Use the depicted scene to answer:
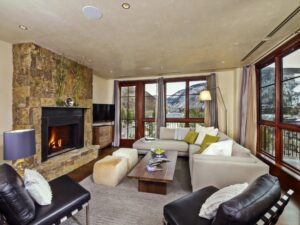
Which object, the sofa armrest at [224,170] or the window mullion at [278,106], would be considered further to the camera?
the window mullion at [278,106]

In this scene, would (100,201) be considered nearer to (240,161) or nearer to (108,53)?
(240,161)

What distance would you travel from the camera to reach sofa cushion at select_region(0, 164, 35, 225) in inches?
47.1

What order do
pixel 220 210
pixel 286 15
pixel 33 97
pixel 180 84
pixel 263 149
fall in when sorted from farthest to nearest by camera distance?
pixel 180 84 < pixel 263 149 < pixel 33 97 < pixel 286 15 < pixel 220 210

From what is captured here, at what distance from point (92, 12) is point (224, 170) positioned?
2.71m

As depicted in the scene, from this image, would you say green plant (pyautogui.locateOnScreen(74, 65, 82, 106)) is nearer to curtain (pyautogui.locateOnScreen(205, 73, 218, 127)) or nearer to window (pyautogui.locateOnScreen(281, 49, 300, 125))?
curtain (pyautogui.locateOnScreen(205, 73, 218, 127))

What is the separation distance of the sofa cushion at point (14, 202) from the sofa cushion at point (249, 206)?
4.76ft

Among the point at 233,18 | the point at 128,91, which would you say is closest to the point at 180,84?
the point at 128,91

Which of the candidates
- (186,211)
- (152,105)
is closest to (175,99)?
(152,105)

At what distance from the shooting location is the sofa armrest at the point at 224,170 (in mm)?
2092

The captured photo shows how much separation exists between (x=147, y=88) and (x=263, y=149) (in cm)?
384

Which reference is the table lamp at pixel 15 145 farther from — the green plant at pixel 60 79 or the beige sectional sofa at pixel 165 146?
the beige sectional sofa at pixel 165 146

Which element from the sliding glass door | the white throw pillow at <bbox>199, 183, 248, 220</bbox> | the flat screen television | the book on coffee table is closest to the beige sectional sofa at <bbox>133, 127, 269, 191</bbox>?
the book on coffee table

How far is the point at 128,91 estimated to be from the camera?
584 cm

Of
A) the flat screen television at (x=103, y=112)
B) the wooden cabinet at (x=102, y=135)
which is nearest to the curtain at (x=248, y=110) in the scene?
the wooden cabinet at (x=102, y=135)
